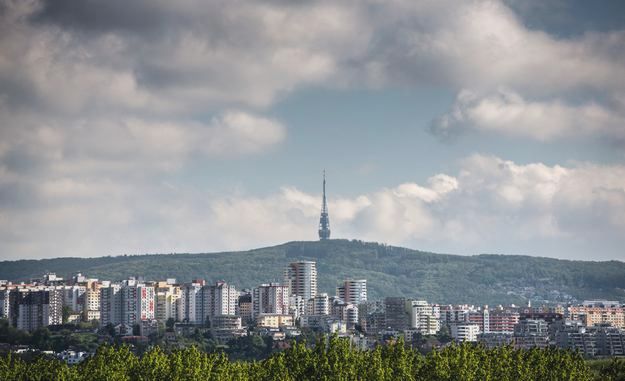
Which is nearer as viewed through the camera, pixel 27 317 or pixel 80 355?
pixel 80 355

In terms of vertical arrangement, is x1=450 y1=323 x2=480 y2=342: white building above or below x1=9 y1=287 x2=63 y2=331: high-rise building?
below

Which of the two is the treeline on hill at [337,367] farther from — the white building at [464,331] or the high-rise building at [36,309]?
the high-rise building at [36,309]

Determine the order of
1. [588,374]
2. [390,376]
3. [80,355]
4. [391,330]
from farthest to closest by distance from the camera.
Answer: [391,330] → [80,355] → [588,374] → [390,376]

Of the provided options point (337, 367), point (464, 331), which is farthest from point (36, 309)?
point (337, 367)

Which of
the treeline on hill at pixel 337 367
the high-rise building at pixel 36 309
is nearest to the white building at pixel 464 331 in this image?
the high-rise building at pixel 36 309

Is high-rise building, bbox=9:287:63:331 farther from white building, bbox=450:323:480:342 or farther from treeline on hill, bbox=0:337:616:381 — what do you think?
treeline on hill, bbox=0:337:616:381

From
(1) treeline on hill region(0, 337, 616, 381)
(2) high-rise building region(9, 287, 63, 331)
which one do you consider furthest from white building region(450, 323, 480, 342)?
(1) treeline on hill region(0, 337, 616, 381)

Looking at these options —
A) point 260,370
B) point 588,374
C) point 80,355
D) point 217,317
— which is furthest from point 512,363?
point 217,317

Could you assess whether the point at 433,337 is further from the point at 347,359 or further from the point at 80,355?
the point at 347,359

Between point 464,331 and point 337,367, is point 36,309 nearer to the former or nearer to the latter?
point 464,331
